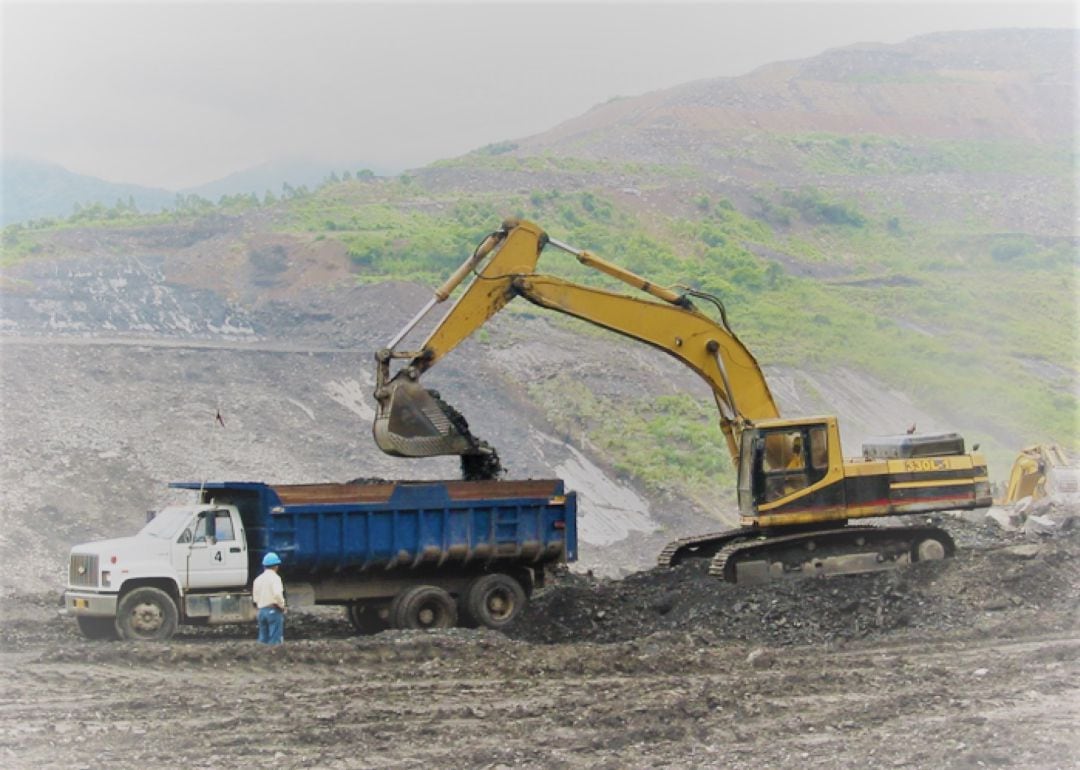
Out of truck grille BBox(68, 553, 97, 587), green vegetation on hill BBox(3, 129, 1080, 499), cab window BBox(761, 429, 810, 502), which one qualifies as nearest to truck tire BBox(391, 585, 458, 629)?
truck grille BBox(68, 553, 97, 587)

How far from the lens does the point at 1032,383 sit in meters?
50.3

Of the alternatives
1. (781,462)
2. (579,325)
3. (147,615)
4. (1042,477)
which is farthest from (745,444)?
(579,325)

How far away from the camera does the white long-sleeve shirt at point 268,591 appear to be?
1645cm

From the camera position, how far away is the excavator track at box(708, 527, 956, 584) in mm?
19484

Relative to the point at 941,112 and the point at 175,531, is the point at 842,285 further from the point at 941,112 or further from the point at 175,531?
the point at 175,531

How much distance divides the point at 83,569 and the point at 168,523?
1.18 meters

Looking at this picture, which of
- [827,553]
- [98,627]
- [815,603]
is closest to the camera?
[98,627]

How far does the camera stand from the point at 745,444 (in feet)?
65.3

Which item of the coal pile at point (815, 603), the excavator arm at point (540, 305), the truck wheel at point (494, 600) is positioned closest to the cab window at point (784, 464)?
the excavator arm at point (540, 305)

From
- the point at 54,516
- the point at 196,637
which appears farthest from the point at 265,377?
the point at 196,637

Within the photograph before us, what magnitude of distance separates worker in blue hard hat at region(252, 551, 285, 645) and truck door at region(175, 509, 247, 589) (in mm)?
989

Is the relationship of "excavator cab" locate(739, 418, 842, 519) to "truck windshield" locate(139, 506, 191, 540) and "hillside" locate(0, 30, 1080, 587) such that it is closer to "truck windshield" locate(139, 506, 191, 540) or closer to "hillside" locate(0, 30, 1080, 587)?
"truck windshield" locate(139, 506, 191, 540)

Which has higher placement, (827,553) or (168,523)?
(168,523)

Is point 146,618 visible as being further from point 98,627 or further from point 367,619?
point 367,619
